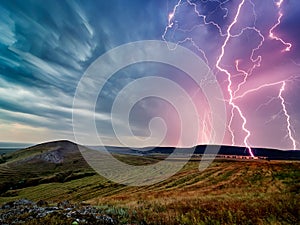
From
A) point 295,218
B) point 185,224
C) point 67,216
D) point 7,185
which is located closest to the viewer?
point 295,218

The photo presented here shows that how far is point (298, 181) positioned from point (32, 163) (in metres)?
197

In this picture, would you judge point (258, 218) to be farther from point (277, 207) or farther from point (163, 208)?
point (163, 208)

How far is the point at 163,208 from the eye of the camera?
1378 cm

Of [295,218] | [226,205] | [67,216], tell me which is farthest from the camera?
[226,205]

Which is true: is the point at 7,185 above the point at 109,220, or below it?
below

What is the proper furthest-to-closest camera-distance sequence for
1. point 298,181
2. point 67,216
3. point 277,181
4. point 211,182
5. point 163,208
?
point 211,182
point 277,181
point 298,181
point 163,208
point 67,216

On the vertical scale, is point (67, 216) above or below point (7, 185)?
above

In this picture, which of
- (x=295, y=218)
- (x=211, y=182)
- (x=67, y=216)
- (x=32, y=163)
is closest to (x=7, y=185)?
(x=32, y=163)

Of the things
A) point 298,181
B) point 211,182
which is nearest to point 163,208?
point 298,181

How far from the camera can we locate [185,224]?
404 inches

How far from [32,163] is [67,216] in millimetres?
197573

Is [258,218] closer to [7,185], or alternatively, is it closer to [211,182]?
[211,182]

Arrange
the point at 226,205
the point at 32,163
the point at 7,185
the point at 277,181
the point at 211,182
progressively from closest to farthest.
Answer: the point at 226,205
the point at 277,181
the point at 211,182
the point at 7,185
the point at 32,163

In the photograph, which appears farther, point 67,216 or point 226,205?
point 226,205
